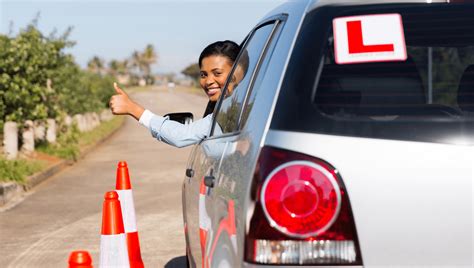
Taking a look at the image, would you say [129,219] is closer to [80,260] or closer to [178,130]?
[178,130]

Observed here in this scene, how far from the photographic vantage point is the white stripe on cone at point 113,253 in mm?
5559

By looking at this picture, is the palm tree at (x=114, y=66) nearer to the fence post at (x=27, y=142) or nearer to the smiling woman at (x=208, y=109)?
the fence post at (x=27, y=142)

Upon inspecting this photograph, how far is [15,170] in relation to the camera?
49.5ft

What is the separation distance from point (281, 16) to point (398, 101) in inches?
31.4

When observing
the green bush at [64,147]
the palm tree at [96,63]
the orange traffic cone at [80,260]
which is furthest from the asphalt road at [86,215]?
the palm tree at [96,63]

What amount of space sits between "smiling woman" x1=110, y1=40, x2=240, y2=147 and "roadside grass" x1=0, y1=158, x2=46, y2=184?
868 centimetres

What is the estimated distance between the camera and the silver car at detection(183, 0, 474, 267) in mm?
3012

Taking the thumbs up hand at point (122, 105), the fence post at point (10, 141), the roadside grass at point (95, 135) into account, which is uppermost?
the roadside grass at point (95, 135)

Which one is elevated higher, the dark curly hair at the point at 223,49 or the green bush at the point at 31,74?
the green bush at the point at 31,74

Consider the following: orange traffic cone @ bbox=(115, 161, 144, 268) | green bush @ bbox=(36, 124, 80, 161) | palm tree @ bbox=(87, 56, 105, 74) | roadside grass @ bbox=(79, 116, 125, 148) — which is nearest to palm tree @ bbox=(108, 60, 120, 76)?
palm tree @ bbox=(87, 56, 105, 74)

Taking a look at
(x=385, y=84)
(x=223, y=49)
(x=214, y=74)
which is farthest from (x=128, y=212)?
(x=385, y=84)

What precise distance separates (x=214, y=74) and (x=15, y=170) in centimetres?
940

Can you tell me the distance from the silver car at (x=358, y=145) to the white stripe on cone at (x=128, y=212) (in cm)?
338

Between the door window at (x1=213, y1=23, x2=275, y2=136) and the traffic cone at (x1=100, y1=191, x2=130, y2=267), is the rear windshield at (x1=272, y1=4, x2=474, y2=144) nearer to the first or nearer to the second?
the door window at (x1=213, y1=23, x2=275, y2=136)
